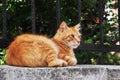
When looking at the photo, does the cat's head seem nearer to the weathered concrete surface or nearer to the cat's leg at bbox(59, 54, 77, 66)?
the cat's leg at bbox(59, 54, 77, 66)

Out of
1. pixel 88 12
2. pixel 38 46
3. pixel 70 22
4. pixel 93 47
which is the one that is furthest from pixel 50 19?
pixel 38 46

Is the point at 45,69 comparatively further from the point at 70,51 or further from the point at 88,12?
the point at 88,12

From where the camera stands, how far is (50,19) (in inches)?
195

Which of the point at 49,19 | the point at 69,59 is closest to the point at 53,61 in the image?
the point at 69,59

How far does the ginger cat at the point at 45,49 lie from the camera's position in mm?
3342

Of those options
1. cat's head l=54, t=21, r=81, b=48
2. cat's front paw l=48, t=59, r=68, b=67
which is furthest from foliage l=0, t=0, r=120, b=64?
cat's front paw l=48, t=59, r=68, b=67

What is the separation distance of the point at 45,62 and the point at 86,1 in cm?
179

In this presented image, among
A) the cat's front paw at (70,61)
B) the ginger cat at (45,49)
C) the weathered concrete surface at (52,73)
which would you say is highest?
the ginger cat at (45,49)

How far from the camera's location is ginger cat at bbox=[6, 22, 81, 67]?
3342 millimetres

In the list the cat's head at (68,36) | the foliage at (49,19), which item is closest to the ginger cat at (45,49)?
the cat's head at (68,36)

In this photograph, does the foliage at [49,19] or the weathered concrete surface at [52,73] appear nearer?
the weathered concrete surface at [52,73]

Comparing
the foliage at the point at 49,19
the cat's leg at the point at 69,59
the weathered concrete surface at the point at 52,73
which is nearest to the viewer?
the weathered concrete surface at the point at 52,73

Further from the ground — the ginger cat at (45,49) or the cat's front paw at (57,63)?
the ginger cat at (45,49)

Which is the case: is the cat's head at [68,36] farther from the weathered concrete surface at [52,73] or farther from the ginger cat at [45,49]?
the weathered concrete surface at [52,73]
